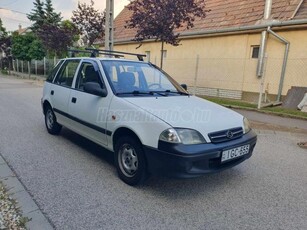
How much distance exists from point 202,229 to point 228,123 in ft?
4.46

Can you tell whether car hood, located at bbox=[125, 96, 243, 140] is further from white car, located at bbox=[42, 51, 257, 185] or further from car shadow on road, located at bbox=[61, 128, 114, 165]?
car shadow on road, located at bbox=[61, 128, 114, 165]

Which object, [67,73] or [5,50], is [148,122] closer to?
[67,73]

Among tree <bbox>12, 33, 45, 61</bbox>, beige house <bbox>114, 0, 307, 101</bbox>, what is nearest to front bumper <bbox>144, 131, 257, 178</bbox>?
beige house <bbox>114, 0, 307, 101</bbox>

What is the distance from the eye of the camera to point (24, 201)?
2867mm

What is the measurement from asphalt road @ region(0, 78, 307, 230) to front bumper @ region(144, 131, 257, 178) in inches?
16.3

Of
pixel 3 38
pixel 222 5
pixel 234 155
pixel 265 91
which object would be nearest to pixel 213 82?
pixel 265 91

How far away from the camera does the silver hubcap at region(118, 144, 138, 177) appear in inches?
131

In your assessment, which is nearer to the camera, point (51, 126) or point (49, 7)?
point (51, 126)

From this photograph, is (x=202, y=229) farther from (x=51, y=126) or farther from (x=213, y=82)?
(x=213, y=82)

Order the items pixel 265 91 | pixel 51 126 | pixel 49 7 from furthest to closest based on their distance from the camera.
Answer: pixel 49 7 < pixel 265 91 < pixel 51 126

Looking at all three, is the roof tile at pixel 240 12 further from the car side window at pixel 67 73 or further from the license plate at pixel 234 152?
the car side window at pixel 67 73

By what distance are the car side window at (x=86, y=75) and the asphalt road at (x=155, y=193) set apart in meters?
1.24

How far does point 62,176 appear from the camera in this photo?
3.55 metres

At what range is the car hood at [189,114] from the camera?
2973mm
